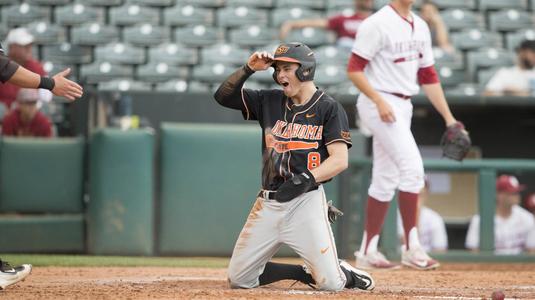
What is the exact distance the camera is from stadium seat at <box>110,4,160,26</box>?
34.5 ft

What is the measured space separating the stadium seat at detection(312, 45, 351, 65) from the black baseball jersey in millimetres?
4946

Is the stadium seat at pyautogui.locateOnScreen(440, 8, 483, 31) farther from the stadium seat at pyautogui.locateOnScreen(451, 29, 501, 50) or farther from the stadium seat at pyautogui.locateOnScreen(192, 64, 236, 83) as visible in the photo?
the stadium seat at pyautogui.locateOnScreen(192, 64, 236, 83)

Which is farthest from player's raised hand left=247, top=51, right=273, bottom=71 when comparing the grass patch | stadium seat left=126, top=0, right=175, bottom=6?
stadium seat left=126, top=0, right=175, bottom=6

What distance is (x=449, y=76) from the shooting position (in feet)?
32.8

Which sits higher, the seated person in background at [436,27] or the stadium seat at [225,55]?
the seated person in background at [436,27]

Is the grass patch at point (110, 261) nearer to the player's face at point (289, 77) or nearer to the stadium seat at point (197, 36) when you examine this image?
the player's face at point (289, 77)

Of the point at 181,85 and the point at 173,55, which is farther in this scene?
the point at 173,55

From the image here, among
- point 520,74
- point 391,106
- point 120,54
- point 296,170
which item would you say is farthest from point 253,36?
point 296,170

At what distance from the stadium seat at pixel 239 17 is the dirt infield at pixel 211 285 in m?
4.62

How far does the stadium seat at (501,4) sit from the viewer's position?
37.1 feet

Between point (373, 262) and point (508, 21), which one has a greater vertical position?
point (508, 21)

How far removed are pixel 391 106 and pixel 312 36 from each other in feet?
13.6

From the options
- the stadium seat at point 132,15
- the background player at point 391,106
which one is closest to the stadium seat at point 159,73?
the stadium seat at point 132,15

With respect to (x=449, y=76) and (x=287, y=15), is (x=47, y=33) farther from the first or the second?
(x=449, y=76)
